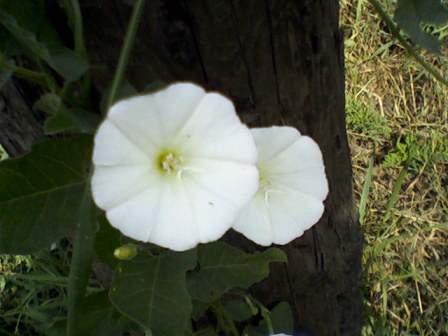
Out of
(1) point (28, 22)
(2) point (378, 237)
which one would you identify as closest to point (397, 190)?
(2) point (378, 237)

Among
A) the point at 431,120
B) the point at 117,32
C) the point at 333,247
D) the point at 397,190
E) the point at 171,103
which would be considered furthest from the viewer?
the point at 431,120

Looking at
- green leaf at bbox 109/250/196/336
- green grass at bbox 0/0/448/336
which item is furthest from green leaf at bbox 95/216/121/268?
green grass at bbox 0/0/448/336

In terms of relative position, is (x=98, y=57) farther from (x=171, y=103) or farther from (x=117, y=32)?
(x=171, y=103)

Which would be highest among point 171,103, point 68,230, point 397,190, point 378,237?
point 171,103

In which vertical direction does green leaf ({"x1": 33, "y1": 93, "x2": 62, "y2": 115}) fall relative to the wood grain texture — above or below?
above

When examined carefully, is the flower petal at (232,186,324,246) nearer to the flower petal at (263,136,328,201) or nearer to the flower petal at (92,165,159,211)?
the flower petal at (263,136,328,201)

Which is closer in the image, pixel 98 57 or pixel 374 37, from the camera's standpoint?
pixel 98 57

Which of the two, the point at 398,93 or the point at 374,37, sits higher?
the point at 374,37
